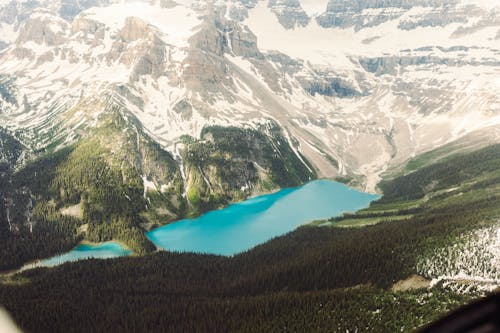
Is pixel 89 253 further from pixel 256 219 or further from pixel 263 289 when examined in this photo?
pixel 256 219

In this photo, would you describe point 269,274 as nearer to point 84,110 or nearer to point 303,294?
point 303,294

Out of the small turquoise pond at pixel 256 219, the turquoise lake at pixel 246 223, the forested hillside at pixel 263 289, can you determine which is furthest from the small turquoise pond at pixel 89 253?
the small turquoise pond at pixel 256 219

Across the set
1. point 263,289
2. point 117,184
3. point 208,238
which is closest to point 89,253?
point 208,238

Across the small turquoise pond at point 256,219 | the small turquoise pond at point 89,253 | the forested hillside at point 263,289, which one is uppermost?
the forested hillside at point 263,289

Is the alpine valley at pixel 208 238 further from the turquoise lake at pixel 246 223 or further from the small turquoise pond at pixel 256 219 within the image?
the small turquoise pond at pixel 256 219

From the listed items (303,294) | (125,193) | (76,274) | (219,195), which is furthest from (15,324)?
(219,195)

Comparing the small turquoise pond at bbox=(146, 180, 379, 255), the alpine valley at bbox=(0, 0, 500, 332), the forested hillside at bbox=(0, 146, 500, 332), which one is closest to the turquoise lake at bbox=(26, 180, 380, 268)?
the small turquoise pond at bbox=(146, 180, 379, 255)

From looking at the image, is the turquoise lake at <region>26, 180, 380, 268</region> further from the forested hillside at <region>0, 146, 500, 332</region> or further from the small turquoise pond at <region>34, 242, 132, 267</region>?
the forested hillside at <region>0, 146, 500, 332</region>
